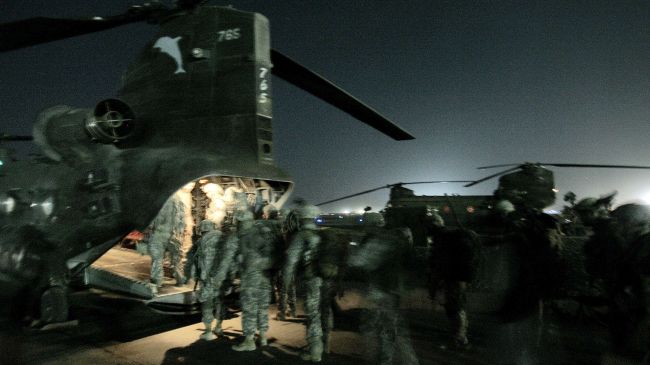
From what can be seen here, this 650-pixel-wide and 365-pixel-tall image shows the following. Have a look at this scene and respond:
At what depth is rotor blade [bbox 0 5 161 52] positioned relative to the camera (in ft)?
14.9

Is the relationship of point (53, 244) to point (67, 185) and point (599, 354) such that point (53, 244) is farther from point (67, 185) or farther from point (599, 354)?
point (599, 354)

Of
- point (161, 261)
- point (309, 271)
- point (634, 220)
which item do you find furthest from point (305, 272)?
point (634, 220)

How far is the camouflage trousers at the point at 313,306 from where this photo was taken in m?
4.78

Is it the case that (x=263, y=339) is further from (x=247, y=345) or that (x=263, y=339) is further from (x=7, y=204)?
(x=7, y=204)

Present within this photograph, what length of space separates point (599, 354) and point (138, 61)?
717 centimetres

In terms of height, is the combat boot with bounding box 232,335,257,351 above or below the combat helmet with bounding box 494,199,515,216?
Result: below

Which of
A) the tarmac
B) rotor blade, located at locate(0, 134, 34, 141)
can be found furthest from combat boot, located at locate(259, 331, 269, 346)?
rotor blade, located at locate(0, 134, 34, 141)

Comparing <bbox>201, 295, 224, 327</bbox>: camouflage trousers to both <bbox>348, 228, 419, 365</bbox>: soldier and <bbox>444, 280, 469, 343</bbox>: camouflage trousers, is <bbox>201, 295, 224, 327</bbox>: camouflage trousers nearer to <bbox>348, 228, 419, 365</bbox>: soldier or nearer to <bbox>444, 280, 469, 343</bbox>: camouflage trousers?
<bbox>348, 228, 419, 365</bbox>: soldier

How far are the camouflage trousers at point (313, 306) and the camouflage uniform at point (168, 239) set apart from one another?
8.48ft

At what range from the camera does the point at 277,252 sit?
17.5ft

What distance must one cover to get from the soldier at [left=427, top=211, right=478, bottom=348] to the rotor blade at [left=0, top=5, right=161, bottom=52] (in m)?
4.89

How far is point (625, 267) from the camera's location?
3.89 metres

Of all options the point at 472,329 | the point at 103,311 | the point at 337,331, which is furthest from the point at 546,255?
the point at 103,311

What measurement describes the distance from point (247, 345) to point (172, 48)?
3.93m
